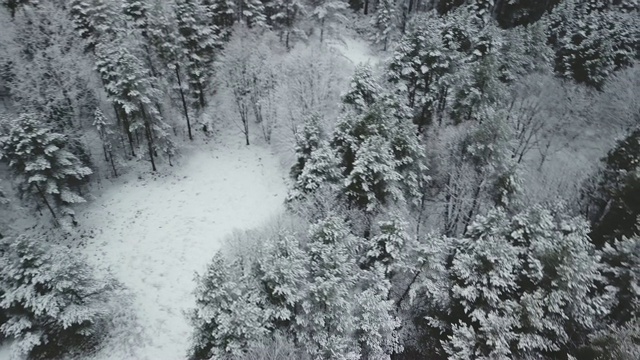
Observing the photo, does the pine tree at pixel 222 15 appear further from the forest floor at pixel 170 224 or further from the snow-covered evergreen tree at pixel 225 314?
the snow-covered evergreen tree at pixel 225 314

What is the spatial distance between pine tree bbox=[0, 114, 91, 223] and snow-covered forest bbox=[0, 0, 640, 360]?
16cm

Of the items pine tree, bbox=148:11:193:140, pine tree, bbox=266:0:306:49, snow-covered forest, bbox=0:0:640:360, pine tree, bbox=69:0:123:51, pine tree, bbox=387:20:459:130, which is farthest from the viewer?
pine tree, bbox=266:0:306:49

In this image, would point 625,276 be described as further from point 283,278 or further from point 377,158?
point 283,278

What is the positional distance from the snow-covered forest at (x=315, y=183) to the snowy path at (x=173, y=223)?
0.53ft

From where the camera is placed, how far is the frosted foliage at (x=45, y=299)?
21.7 meters

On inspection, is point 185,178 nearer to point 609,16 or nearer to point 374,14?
point 374,14

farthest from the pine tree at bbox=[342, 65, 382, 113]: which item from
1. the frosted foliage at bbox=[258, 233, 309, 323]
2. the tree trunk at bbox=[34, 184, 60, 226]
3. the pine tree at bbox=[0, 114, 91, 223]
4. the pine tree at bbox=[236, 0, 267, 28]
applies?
the tree trunk at bbox=[34, 184, 60, 226]

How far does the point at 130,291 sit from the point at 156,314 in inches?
110

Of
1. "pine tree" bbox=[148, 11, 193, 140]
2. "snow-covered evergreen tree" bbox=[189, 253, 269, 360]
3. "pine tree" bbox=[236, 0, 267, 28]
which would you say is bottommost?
"snow-covered evergreen tree" bbox=[189, 253, 269, 360]

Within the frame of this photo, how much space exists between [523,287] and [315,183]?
14293mm

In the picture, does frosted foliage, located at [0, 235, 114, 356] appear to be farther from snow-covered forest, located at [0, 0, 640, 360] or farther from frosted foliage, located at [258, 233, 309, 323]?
frosted foliage, located at [258, 233, 309, 323]

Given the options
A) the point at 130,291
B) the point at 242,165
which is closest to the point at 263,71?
the point at 242,165

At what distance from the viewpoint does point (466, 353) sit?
65.7 ft

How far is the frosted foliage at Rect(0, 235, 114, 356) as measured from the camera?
21.7 metres
